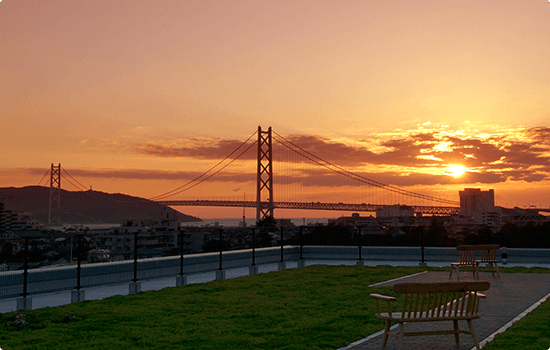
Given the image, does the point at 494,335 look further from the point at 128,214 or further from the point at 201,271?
the point at 128,214

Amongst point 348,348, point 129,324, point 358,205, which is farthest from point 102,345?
point 358,205

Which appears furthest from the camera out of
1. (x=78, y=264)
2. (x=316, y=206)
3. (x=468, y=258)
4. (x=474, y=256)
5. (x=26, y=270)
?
(x=316, y=206)

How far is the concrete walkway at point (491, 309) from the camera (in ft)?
21.9

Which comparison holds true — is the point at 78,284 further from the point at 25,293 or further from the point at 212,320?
the point at 212,320

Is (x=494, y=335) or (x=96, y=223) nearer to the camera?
(x=494, y=335)

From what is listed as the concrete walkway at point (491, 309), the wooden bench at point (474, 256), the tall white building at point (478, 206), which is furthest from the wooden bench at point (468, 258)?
the tall white building at point (478, 206)

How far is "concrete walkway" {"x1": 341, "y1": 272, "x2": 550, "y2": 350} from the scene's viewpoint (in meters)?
6.66

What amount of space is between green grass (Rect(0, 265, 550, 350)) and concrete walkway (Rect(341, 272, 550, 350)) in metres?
0.40

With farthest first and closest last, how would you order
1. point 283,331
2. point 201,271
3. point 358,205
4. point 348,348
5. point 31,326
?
point 358,205, point 201,271, point 31,326, point 283,331, point 348,348

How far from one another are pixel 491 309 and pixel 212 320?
14.3ft

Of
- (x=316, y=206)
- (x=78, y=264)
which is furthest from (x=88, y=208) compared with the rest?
(x=78, y=264)

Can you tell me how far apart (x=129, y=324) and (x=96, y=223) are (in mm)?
118154

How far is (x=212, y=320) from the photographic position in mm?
8461

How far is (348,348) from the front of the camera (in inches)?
254
